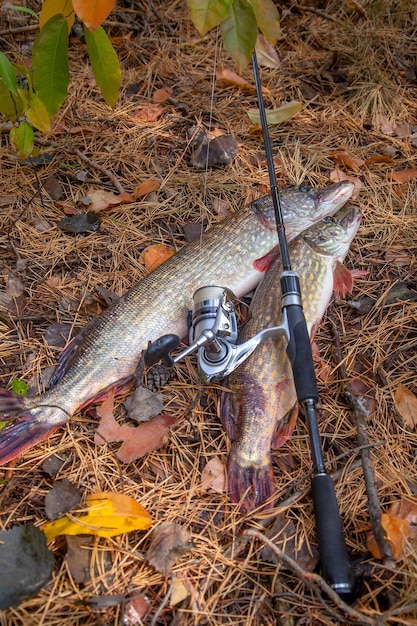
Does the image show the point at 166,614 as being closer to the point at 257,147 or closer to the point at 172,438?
the point at 172,438

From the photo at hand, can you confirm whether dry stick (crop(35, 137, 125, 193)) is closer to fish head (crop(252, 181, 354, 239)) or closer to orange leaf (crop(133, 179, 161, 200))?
orange leaf (crop(133, 179, 161, 200))

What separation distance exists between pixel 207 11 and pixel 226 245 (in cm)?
146

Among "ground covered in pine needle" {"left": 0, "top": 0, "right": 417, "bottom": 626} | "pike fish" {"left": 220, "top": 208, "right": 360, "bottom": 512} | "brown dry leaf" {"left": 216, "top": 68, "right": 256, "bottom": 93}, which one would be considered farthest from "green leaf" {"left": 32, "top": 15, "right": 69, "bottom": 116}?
"brown dry leaf" {"left": 216, "top": 68, "right": 256, "bottom": 93}

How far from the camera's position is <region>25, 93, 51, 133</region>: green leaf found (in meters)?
2.67

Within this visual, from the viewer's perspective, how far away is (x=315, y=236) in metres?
3.26

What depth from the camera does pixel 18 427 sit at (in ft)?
8.07

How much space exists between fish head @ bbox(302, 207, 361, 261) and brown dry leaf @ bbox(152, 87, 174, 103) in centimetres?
172

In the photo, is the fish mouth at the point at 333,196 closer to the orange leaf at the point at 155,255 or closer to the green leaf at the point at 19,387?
the orange leaf at the point at 155,255

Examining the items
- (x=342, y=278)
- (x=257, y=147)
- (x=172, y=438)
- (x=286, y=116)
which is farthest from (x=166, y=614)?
(x=286, y=116)

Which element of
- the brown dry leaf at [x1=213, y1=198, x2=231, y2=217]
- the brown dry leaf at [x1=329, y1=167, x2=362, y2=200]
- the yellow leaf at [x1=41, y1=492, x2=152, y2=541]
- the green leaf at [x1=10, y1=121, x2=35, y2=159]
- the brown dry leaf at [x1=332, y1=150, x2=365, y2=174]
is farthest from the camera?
the brown dry leaf at [x1=332, y1=150, x2=365, y2=174]

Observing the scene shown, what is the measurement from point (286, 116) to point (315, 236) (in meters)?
1.29

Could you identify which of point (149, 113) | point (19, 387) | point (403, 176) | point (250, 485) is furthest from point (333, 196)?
point (19, 387)

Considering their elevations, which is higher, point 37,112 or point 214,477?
point 37,112

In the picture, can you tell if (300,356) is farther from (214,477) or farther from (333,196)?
(333,196)
